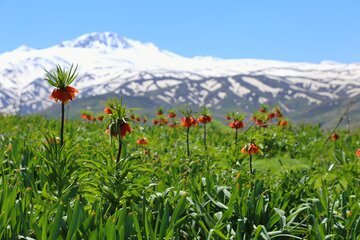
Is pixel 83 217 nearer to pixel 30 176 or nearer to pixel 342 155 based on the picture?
pixel 30 176

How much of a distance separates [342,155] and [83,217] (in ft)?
21.6

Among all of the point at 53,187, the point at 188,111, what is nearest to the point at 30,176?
the point at 53,187

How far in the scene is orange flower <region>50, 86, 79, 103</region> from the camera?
4.59 meters

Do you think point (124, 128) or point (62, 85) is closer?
point (124, 128)

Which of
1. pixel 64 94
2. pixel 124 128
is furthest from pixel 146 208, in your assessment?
pixel 64 94

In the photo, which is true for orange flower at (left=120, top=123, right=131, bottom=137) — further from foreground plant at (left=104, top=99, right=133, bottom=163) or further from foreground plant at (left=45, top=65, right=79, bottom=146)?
foreground plant at (left=45, top=65, right=79, bottom=146)

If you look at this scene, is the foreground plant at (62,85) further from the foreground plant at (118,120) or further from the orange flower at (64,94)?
the foreground plant at (118,120)

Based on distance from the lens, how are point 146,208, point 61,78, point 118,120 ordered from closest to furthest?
point 146,208, point 118,120, point 61,78

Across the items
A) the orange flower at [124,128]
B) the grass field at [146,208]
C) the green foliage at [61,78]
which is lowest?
the grass field at [146,208]

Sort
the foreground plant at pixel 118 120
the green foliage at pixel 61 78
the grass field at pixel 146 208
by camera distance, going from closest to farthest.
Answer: the grass field at pixel 146 208, the foreground plant at pixel 118 120, the green foliage at pixel 61 78

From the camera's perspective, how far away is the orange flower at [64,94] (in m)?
4.59

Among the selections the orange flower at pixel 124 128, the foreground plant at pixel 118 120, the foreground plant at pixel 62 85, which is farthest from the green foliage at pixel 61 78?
the orange flower at pixel 124 128

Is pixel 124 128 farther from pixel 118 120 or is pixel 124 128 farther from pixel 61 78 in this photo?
pixel 61 78

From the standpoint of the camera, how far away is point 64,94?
4633 millimetres
